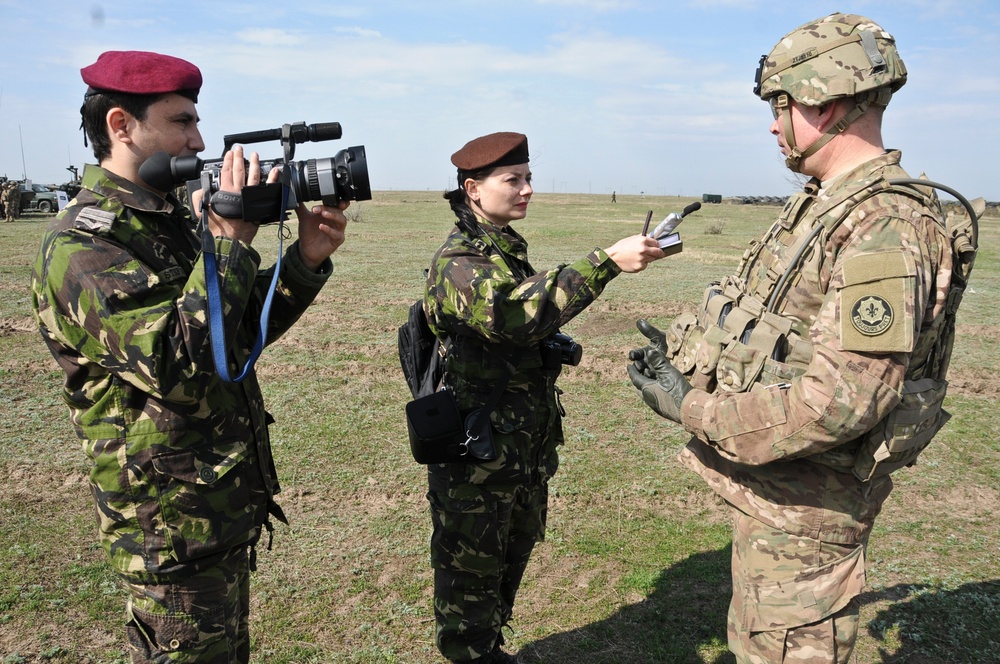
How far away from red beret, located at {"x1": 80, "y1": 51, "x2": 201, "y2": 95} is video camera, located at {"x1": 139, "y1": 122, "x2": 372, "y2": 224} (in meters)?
0.21

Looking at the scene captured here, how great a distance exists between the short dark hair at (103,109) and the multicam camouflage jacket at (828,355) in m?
1.96

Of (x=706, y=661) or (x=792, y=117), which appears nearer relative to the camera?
(x=792, y=117)

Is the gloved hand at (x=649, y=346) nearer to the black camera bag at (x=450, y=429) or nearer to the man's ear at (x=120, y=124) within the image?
the black camera bag at (x=450, y=429)

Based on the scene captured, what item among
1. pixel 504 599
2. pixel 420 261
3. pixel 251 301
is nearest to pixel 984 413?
pixel 504 599

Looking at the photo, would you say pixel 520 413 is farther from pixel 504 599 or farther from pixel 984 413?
pixel 984 413

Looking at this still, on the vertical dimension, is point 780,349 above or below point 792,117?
below

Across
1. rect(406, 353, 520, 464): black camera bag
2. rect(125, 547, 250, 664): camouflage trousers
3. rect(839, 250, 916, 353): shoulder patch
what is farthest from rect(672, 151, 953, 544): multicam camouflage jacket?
rect(125, 547, 250, 664): camouflage trousers

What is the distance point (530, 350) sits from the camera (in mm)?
2957

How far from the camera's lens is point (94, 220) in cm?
209

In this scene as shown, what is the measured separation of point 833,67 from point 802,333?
82 cm

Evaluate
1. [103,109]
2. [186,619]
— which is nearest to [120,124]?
[103,109]

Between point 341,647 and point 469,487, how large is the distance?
119 centimetres

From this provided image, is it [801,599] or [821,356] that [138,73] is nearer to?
[821,356]

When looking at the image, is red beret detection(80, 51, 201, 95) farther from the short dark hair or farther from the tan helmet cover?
the tan helmet cover
